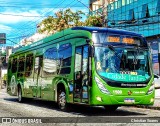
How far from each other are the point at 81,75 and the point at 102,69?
961 mm

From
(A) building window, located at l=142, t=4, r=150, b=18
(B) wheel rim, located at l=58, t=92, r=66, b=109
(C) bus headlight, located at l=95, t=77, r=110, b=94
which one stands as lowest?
(B) wheel rim, located at l=58, t=92, r=66, b=109

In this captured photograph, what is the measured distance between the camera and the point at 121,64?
1397cm

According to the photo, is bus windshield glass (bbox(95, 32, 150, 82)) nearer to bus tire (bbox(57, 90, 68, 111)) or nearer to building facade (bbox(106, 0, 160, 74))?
bus tire (bbox(57, 90, 68, 111))

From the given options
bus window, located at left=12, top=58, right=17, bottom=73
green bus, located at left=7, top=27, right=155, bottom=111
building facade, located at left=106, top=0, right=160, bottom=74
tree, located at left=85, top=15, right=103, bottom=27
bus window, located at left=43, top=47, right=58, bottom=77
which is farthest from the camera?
building facade, located at left=106, top=0, right=160, bottom=74

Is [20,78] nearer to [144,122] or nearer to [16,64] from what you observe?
[16,64]

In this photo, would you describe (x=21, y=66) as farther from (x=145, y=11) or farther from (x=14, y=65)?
(x=145, y=11)

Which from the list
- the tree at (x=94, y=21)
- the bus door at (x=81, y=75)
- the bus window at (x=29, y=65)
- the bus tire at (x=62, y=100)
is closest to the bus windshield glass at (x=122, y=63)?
the bus door at (x=81, y=75)

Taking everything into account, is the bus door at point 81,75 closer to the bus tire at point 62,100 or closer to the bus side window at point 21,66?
the bus tire at point 62,100

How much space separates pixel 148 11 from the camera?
38.1 meters

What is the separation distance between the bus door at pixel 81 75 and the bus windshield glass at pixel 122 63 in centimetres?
57

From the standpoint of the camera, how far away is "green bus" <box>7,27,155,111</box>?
44.8 feet

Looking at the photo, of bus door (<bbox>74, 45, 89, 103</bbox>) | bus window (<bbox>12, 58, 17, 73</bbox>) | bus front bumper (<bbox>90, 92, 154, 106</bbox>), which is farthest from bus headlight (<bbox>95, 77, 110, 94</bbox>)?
bus window (<bbox>12, 58, 17, 73</bbox>)

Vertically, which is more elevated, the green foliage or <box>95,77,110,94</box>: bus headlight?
the green foliage

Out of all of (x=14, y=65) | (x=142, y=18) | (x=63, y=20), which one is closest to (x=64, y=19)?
(x=63, y=20)
